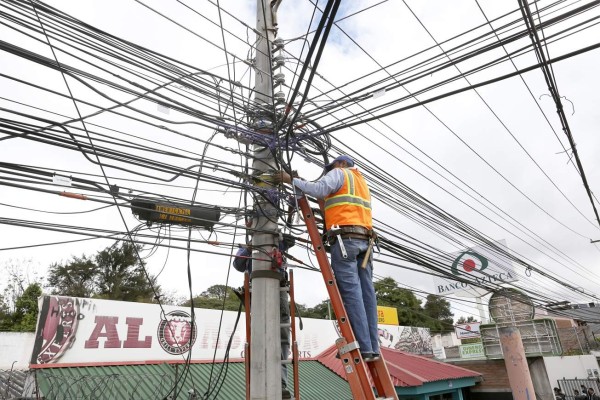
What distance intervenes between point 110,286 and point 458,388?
81.6ft

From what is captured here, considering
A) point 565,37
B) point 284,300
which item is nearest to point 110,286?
point 284,300

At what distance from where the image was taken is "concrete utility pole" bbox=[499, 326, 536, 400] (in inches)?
504

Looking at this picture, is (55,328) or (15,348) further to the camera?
(15,348)

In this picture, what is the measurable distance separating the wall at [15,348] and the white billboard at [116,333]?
6.56 m

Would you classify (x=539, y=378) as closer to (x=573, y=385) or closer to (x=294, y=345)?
(x=573, y=385)

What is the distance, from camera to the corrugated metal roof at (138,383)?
800 cm

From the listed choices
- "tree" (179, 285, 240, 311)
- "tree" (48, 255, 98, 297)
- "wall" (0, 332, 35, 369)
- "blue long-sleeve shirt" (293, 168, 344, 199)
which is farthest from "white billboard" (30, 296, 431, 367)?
"tree" (48, 255, 98, 297)

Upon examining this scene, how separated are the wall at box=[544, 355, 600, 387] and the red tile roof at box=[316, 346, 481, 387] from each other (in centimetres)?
795

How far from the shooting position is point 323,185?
4172mm

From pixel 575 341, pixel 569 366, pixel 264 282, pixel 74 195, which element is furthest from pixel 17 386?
pixel 575 341

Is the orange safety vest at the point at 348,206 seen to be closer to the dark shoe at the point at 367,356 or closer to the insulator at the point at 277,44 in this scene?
the dark shoe at the point at 367,356

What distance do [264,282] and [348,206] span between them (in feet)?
3.94

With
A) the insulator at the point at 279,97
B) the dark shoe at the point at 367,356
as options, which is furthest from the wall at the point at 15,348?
the dark shoe at the point at 367,356

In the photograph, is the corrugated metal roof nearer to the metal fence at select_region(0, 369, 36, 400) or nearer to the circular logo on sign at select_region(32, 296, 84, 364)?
the metal fence at select_region(0, 369, 36, 400)
